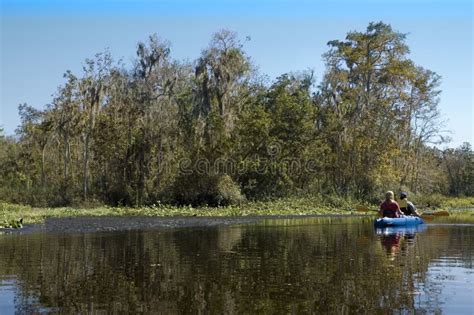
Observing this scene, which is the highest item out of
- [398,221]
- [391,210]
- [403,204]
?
[403,204]

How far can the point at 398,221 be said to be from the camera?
2602 centimetres

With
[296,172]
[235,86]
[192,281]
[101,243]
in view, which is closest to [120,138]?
[235,86]

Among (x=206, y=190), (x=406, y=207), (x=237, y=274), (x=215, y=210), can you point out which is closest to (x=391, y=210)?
(x=406, y=207)

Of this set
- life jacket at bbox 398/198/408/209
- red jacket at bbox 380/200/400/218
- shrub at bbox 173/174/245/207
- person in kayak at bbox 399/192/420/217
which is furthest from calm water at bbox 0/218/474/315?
shrub at bbox 173/174/245/207

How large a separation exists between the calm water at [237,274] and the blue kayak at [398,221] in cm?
245

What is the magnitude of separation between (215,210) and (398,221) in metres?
16.7

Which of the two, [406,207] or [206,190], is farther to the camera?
[206,190]

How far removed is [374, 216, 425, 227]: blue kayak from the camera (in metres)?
25.3

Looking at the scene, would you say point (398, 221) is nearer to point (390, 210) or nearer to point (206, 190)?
point (390, 210)

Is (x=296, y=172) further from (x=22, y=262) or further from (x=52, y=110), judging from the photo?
(x=22, y=262)

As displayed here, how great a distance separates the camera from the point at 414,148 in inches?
2281

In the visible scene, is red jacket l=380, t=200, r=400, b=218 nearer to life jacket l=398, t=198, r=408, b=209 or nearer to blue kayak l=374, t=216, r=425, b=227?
blue kayak l=374, t=216, r=425, b=227

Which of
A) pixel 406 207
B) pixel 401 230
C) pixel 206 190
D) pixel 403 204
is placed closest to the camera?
pixel 401 230

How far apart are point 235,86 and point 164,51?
21.0 ft
